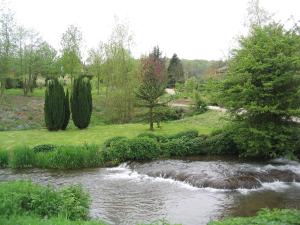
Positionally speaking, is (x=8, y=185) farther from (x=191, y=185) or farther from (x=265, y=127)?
(x=265, y=127)

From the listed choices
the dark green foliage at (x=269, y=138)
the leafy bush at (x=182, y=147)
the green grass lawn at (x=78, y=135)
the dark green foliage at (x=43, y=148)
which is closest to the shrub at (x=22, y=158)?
the dark green foliage at (x=43, y=148)

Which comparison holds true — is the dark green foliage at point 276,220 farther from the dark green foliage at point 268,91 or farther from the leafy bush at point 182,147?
the leafy bush at point 182,147

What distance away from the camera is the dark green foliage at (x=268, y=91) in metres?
16.6

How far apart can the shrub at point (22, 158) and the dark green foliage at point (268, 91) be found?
28.8 ft

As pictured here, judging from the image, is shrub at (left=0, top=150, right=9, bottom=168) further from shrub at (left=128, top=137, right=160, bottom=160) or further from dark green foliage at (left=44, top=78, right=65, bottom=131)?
dark green foliage at (left=44, top=78, right=65, bottom=131)

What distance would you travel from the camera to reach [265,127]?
1711cm

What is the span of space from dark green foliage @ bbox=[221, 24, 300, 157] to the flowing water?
0.96 metres

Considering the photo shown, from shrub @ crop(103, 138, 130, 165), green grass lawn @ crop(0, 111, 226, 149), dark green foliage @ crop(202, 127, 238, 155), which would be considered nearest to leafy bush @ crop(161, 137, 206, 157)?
dark green foliage @ crop(202, 127, 238, 155)

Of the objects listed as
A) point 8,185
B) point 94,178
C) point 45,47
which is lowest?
point 94,178

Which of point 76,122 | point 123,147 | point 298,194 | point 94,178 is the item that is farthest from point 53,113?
point 298,194

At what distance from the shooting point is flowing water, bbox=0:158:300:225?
1102 cm

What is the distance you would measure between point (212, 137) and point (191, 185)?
18.3 ft

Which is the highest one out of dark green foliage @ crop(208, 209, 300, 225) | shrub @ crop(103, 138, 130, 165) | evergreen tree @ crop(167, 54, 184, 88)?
evergreen tree @ crop(167, 54, 184, 88)

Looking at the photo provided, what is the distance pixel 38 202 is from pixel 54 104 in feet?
52.3
